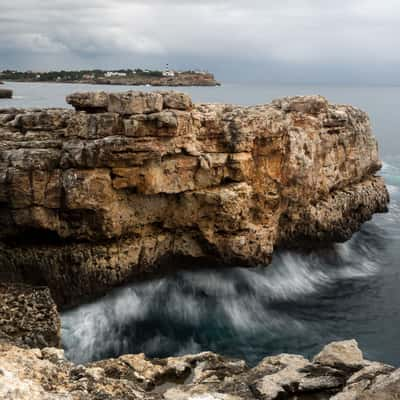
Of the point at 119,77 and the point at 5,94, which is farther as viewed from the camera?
the point at 119,77

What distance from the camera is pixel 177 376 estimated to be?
10.9 m

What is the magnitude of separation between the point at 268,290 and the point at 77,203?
29.4 ft

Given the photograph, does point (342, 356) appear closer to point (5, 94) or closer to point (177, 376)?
point (177, 376)

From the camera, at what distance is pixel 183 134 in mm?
19141

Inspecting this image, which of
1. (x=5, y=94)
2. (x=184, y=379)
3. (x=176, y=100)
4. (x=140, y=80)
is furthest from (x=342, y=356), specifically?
(x=140, y=80)

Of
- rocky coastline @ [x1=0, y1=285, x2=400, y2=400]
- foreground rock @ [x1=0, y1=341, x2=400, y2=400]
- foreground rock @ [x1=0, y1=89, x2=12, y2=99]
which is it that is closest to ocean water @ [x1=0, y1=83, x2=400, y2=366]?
rocky coastline @ [x1=0, y1=285, x2=400, y2=400]

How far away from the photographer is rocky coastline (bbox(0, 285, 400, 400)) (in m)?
8.11

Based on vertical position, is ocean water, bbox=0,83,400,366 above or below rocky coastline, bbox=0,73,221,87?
below

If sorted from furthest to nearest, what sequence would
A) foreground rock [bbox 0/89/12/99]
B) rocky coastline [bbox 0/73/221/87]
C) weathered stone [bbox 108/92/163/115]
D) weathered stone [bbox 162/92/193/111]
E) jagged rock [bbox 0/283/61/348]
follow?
rocky coastline [bbox 0/73/221/87], foreground rock [bbox 0/89/12/99], weathered stone [bbox 162/92/193/111], weathered stone [bbox 108/92/163/115], jagged rock [bbox 0/283/61/348]

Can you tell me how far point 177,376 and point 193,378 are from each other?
17.7 inches

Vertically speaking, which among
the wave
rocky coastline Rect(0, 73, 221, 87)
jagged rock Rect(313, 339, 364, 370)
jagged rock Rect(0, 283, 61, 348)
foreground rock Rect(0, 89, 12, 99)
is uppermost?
rocky coastline Rect(0, 73, 221, 87)

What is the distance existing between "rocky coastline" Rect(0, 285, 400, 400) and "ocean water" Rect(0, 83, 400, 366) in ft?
20.1

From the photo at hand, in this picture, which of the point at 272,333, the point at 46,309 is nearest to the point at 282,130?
the point at 272,333

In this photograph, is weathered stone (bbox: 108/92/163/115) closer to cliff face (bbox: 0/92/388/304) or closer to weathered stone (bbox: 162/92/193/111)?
cliff face (bbox: 0/92/388/304)
